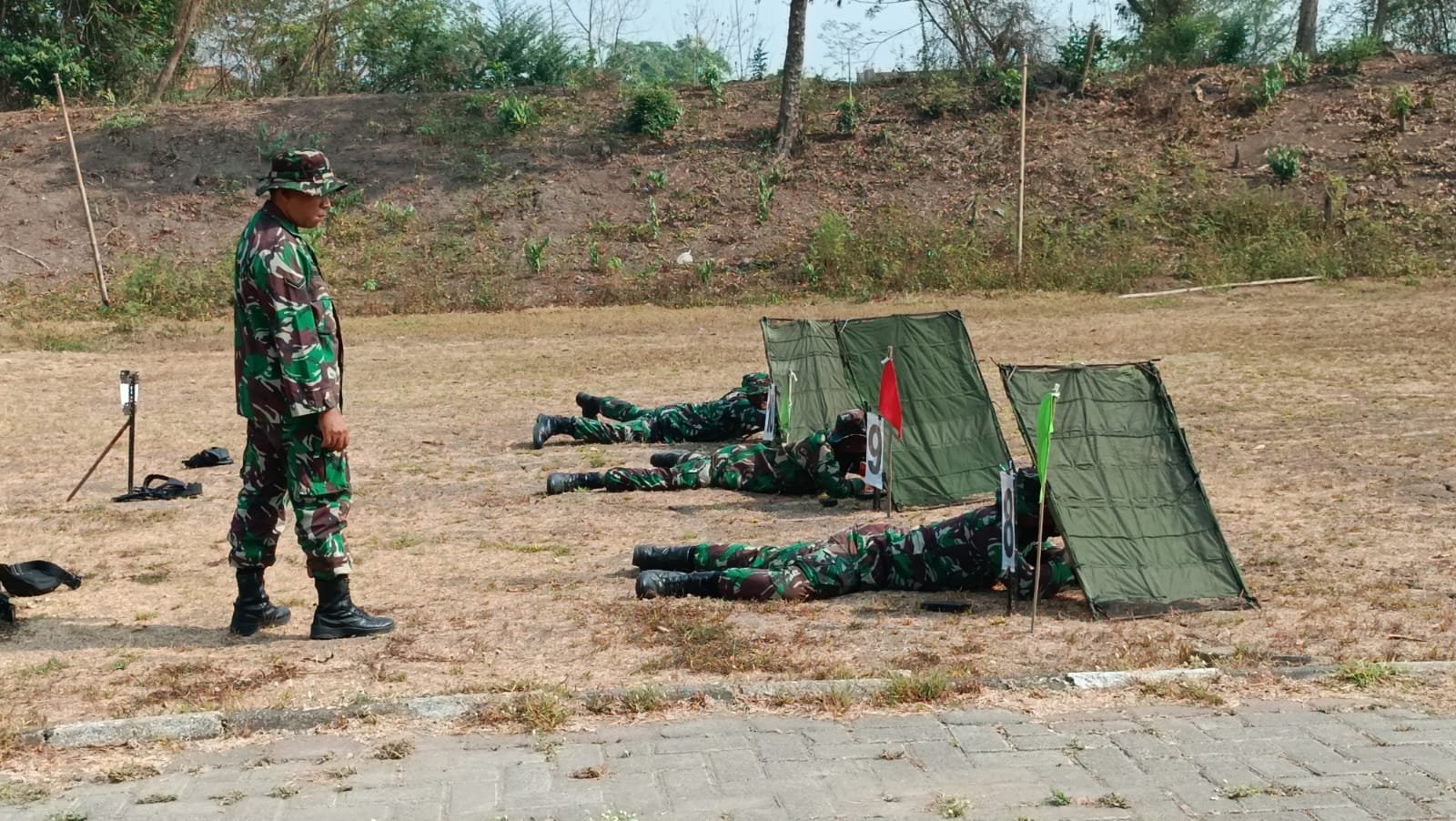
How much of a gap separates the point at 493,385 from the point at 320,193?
10.1m

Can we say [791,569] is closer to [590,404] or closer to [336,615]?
[336,615]

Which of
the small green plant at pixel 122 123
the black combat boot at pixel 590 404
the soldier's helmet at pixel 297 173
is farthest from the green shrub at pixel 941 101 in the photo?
the soldier's helmet at pixel 297 173

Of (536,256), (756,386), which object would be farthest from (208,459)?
(536,256)

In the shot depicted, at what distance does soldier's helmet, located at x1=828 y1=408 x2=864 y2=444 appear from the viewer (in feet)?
32.0

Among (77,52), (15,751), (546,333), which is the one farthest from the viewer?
(77,52)

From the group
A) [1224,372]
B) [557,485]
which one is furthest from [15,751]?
[1224,372]

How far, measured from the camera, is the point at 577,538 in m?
8.98

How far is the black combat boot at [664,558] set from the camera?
297 inches

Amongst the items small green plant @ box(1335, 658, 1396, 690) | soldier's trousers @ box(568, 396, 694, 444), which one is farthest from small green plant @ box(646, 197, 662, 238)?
small green plant @ box(1335, 658, 1396, 690)

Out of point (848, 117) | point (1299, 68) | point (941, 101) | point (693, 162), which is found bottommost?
point (693, 162)

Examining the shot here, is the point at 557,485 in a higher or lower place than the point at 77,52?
lower

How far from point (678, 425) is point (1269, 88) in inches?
886

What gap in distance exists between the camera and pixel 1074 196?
28203mm

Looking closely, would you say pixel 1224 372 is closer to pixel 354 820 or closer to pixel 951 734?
pixel 951 734
